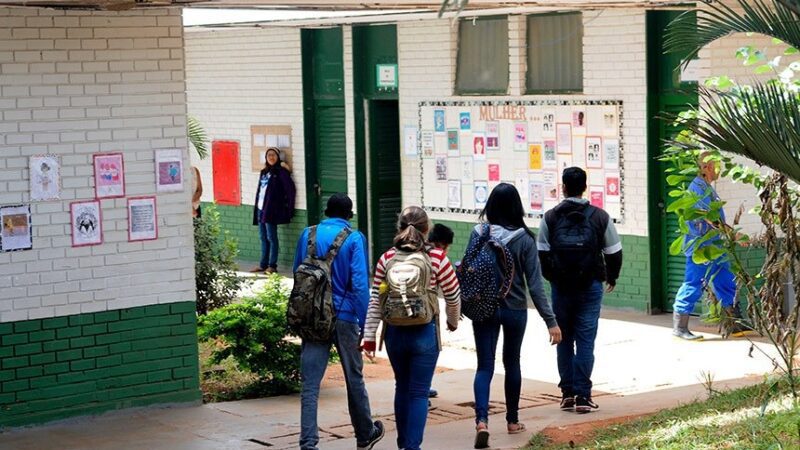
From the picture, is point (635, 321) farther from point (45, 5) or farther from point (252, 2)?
point (45, 5)

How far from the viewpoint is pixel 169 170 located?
10.5 meters

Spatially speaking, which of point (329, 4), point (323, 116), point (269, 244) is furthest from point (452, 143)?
point (329, 4)

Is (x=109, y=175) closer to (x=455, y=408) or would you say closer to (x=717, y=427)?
(x=455, y=408)

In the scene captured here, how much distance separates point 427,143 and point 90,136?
25.0 feet

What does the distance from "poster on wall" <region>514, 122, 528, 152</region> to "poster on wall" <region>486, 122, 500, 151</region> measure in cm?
29

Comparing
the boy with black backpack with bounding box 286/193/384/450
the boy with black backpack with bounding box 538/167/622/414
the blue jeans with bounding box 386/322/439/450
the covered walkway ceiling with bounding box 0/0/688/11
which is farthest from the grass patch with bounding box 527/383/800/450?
the covered walkway ceiling with bounding box 0/0/688/11

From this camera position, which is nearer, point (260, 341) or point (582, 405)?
point (582, 405)

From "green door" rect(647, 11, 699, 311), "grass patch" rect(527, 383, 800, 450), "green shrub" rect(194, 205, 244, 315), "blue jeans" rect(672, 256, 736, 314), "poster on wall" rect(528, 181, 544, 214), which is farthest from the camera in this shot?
"poster on wall" rect(528, 181, 544, 214)

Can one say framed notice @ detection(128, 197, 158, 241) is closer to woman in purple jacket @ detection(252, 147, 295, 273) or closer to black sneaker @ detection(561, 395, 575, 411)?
black sneaker @ detection(561, 395, 575, 411)

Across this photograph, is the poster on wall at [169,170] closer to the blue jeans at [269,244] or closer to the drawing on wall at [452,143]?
the drawing on wall at [452,143]

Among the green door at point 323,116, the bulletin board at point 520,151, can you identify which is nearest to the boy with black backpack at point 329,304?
the bulletin board at point 520,151

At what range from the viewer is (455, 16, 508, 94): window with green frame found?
642 inches

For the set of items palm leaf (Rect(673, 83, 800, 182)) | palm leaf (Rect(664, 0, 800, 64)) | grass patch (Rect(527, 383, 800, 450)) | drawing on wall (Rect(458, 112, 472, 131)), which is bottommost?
grass patch (Rect(527, 383, 800, 450))

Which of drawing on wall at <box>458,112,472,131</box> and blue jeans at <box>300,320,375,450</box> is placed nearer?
blue jeans at <box>300,320,375,450</box>
